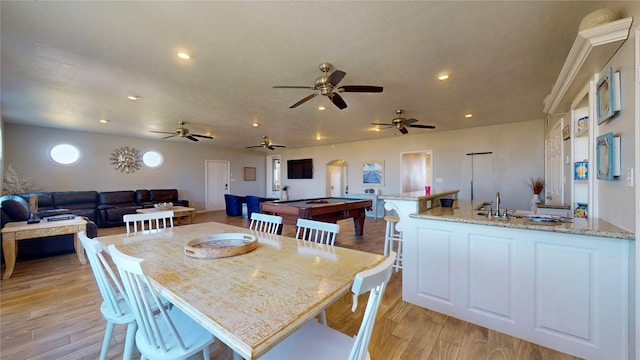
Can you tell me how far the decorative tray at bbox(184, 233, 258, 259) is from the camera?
147 cm

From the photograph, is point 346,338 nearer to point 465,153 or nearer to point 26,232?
point 26,232

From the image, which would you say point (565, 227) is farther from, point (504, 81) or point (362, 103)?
point (362, 103)

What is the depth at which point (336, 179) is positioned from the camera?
9.30 meters

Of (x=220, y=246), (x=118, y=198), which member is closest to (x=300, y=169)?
(x=118, y=198)

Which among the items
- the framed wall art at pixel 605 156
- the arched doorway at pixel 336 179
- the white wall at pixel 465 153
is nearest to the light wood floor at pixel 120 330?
the framed wall art at pixel 605 156

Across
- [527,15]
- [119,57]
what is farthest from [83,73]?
[527,15]

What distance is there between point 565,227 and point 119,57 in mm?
4214

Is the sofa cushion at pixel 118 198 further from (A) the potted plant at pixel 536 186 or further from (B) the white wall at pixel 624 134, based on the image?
(A) the potted plant at pixel 536 186

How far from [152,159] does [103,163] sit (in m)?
1.18

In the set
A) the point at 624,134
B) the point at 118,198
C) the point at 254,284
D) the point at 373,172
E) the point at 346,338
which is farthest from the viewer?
the point at 373,172

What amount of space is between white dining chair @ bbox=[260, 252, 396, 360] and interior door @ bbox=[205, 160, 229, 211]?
854 centimetres

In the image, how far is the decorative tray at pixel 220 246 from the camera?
57.9 inches

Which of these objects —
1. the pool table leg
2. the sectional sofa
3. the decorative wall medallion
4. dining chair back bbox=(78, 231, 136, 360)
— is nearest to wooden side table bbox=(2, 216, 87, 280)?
the sectional sofa

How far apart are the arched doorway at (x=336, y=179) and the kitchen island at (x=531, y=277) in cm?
655
